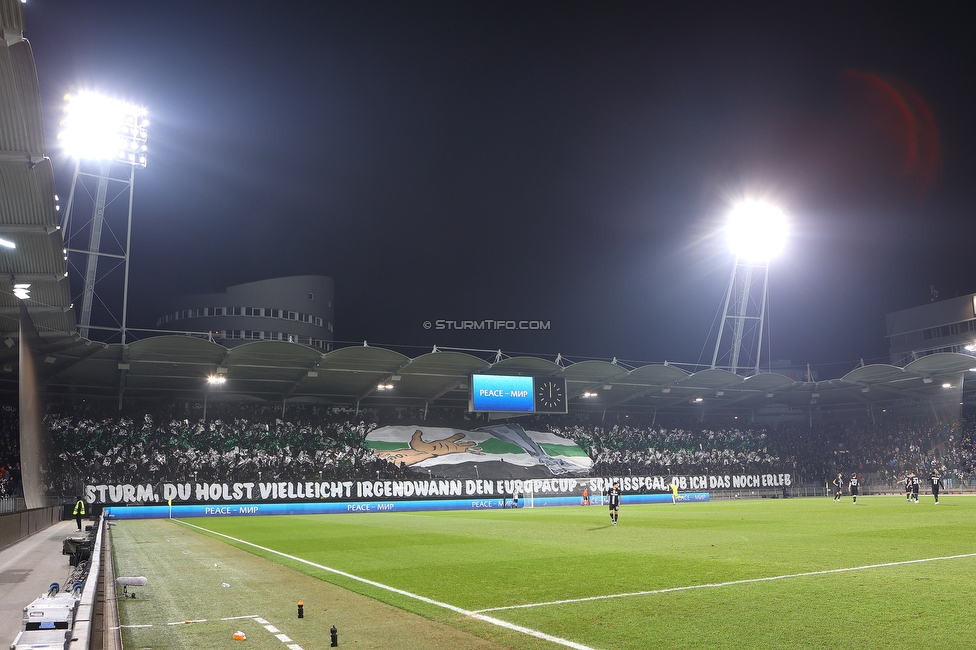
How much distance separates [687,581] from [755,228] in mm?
46505

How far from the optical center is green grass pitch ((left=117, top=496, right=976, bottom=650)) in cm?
772

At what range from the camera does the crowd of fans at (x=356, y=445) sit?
4219cm

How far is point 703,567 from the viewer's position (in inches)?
509

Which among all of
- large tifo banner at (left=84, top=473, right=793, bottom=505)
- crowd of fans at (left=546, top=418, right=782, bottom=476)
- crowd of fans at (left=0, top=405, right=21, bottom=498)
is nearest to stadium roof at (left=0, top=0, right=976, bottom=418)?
crowd of fans at (left=0, top=405, right=21, bottom=498)

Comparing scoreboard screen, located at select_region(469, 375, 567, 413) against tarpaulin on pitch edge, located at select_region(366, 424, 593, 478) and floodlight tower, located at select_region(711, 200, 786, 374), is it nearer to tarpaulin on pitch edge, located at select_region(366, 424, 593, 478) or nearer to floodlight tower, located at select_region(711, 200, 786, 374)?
tarpaulin on pitch edge, located at select_region(366, 424, 593, 478)

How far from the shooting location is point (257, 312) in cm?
7200

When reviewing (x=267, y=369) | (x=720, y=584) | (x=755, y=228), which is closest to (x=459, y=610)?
(x=720, y=584)

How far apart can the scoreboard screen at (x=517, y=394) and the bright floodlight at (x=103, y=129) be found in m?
24.1

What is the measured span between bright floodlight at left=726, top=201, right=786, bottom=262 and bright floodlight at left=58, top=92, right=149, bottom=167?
39086mm

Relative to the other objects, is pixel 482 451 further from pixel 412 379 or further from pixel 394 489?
pixel 394 489

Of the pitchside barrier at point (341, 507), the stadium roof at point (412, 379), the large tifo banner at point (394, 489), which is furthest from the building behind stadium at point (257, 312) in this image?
the pitchside barrier at point (341, 507)

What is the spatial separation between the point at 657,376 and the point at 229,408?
99.6 feet

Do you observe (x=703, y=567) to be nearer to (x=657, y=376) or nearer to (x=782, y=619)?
(x=782, y=619)

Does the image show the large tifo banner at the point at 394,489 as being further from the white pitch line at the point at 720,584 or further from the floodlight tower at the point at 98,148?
the white pitch line at the point at 720,584
